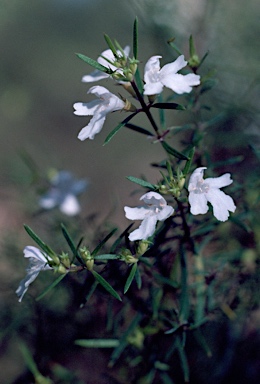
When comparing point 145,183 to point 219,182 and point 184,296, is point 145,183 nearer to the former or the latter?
point 219,182

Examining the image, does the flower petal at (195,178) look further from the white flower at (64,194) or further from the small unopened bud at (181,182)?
the white flower at (64,194)

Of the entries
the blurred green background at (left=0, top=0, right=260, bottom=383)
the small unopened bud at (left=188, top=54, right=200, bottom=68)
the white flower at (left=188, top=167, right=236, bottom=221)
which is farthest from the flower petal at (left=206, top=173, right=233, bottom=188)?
the blurred green background at (left=0, top=0, right=260, bottom=383)

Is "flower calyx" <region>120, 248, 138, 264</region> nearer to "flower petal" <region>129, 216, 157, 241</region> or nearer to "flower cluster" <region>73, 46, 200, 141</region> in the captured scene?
"flower petal" <region>129, 216, 157, 241</region>

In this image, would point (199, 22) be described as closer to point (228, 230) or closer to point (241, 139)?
point (241, 139)

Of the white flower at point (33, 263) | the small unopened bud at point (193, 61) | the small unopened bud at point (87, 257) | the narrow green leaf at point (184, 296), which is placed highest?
the small unopened bud at point (193, 61)

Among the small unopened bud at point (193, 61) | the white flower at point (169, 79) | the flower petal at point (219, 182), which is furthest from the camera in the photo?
the small unopened bud at point (193, 61)

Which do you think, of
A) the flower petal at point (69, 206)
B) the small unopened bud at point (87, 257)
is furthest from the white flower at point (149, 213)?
the flower petal at point (69, 206)
